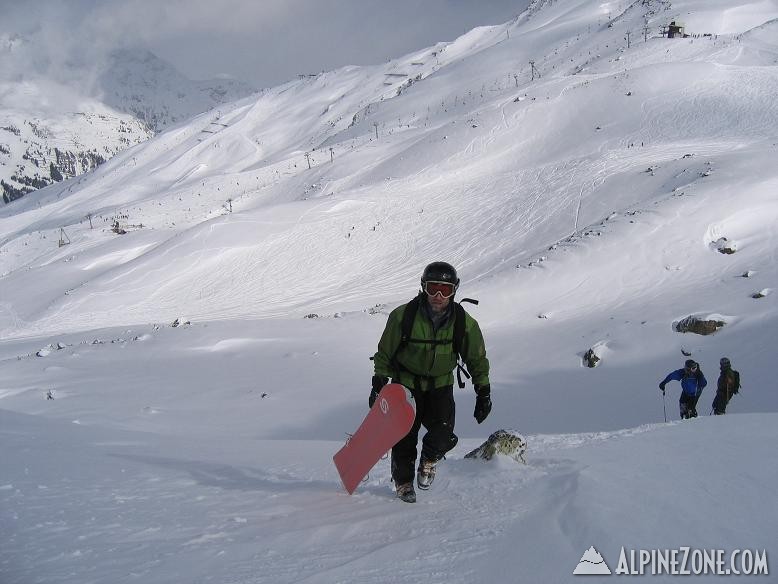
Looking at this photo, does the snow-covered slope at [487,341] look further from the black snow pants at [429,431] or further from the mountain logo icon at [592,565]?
the black snow pants at [429,431]

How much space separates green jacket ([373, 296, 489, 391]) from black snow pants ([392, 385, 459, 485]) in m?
0.12

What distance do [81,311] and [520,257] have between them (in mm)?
27242

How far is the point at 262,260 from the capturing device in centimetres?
3641

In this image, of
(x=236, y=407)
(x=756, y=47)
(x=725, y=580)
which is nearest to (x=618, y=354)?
(x=236, y=407)

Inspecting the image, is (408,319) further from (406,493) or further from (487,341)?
(487,341)

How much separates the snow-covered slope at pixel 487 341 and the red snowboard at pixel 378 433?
299 millimetres

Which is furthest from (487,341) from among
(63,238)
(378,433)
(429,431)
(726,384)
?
(63,238)

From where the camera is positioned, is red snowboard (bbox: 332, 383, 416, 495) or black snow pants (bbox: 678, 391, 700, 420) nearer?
red snowboard (bbox: 332, 383, 416, 495)

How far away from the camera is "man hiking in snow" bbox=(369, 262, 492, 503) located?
4637mm

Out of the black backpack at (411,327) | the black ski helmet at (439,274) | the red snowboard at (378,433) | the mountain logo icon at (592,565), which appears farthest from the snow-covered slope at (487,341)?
the black ski helmet at (439,274)

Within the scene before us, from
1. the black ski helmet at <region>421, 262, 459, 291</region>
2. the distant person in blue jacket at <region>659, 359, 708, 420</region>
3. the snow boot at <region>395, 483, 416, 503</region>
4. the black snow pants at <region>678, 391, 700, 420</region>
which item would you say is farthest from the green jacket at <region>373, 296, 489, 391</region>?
the black snow pants at <region>678, 391, 700, 420</region>

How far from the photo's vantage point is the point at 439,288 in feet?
14.8

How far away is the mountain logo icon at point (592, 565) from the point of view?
9.19ft

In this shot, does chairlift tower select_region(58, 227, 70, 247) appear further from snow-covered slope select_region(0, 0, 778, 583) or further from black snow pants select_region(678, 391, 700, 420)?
black snow pants select_region(678, 391, 700, 420)
